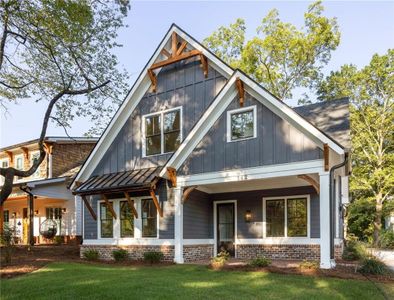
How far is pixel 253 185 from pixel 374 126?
16005mm

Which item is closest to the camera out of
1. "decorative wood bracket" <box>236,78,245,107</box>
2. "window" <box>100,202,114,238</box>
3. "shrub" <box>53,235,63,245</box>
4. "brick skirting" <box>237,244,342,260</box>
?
"decorative wood bracket" <box>236,78,245,107</box>

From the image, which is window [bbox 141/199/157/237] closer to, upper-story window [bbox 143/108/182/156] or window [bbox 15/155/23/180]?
upper-story window [bbox 143/108/182/156]

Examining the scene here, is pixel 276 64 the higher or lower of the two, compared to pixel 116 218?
higher

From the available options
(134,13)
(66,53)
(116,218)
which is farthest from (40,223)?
(134,13)

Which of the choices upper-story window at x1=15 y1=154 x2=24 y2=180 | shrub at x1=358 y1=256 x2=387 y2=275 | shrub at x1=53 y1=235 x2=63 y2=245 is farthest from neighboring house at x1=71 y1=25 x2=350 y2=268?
upper-story window at x1=15 y1=154 x2=24 y2=180

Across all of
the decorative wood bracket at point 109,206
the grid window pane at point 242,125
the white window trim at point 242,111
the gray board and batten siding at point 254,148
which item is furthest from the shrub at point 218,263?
the decorative wood bracket at point 109,206

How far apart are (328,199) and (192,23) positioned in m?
9.28

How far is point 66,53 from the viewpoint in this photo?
14281 millimetres

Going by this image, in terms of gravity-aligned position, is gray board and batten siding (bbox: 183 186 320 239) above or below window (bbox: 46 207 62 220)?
above

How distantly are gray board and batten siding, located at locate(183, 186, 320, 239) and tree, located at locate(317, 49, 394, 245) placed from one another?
1397 centimetres

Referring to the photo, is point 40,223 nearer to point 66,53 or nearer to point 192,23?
point 66,53

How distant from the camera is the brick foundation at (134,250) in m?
12.4

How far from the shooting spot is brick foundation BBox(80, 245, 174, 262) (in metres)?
12.4

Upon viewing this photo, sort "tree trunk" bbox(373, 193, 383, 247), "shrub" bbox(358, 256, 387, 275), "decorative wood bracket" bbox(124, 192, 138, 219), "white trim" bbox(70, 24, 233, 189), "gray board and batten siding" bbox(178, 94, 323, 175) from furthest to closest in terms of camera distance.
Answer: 1. "tree trunk" bbox(373, 193, 383, 247)
2. "white trim" bbox(70, 24, 233, 189)
3. "decorative wood bracket" bbox(124, 192, 138, 219)
4. "gray board and batten siding" bbox(178, 94, 323, 175)
5. "shrub" bbox(358, 256, 387, 275)
